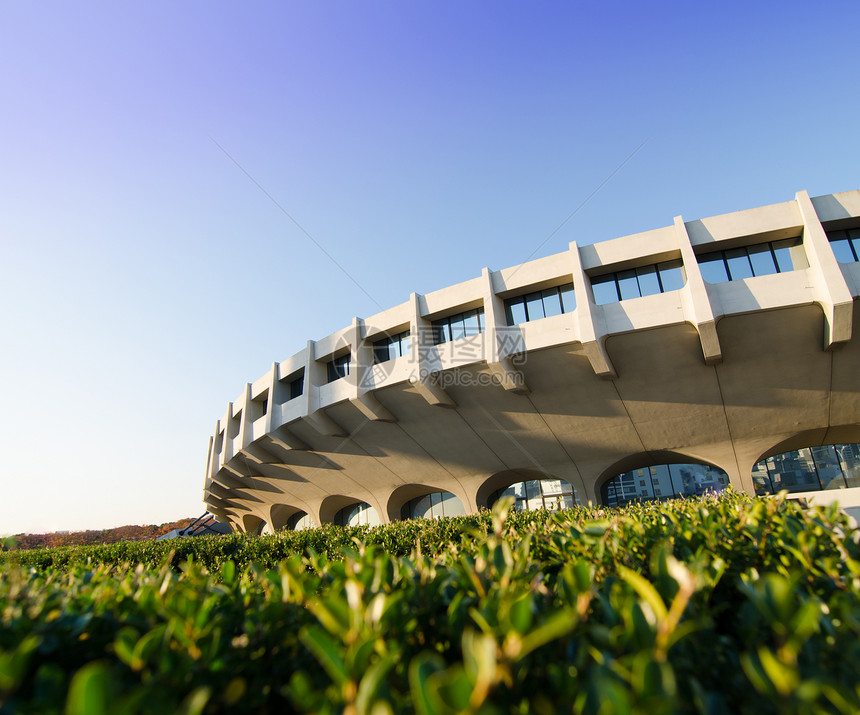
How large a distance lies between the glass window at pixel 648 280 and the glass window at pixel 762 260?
2.95 m

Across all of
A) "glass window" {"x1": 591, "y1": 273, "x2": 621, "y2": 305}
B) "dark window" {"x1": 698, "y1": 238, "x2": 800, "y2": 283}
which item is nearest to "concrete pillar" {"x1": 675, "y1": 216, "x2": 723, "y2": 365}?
"dark window" {"x1": 698, "y1": 238, "x2": 800, "y2": 283}

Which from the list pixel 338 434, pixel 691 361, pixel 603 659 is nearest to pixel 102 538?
pixel 338 434

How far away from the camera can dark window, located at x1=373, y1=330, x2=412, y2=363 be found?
1874 cm

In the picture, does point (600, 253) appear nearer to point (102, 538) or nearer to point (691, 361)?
point (691, 361)

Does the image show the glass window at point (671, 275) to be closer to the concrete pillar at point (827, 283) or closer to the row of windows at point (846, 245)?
the concrete pillar at point (827, 283)

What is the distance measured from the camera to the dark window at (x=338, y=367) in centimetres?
2133

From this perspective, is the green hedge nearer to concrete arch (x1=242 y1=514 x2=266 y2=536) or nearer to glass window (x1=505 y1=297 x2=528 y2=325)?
glass window (x1=505 y1=297 x2=528 y2=325)

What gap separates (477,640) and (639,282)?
16.4 meters

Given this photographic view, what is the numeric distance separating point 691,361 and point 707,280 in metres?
2.76

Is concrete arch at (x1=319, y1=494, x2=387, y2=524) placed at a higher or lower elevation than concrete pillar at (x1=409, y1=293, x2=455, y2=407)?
lower

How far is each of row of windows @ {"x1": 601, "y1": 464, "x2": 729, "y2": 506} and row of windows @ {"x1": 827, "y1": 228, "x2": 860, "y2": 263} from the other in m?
10.2

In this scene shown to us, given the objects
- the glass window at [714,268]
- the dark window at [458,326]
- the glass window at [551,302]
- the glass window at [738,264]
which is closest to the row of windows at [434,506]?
the dark window at [458,326]

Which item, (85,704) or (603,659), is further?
(603,659)

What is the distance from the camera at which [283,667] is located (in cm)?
188
